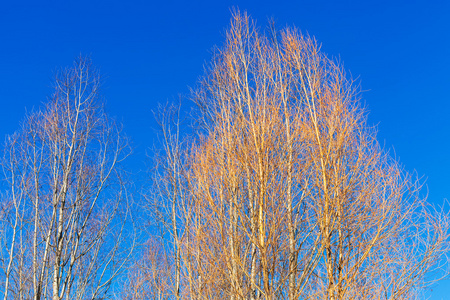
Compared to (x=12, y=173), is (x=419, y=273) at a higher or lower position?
lower

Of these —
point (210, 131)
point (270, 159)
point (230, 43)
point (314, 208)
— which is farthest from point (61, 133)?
point (314, 208)

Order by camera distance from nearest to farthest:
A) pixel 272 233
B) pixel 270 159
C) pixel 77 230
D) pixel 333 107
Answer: pixel 272 233
pixel 270 159
pixel 333 107
pixel 77 230

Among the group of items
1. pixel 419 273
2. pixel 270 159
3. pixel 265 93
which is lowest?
pixel 419 273

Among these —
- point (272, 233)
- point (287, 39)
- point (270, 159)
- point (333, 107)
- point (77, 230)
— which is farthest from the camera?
point (77, 230)

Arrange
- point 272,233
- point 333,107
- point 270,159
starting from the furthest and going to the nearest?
point 333,107, point 270,159, point 272,233

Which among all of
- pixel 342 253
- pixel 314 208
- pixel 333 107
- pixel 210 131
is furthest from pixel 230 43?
pixel 342 253

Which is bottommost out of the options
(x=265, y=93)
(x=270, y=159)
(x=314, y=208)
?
(x=314, y=208)

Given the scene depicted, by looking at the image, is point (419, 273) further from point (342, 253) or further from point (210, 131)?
point (210, 131)

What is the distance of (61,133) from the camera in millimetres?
7887

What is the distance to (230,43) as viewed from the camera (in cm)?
739

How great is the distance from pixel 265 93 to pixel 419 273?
340 cm

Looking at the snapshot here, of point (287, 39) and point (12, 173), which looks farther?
point (12, 173)

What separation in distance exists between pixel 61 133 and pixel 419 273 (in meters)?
6.52

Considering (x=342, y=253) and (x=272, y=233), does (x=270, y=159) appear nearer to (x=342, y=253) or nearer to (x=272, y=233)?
(x=272, y=233)
